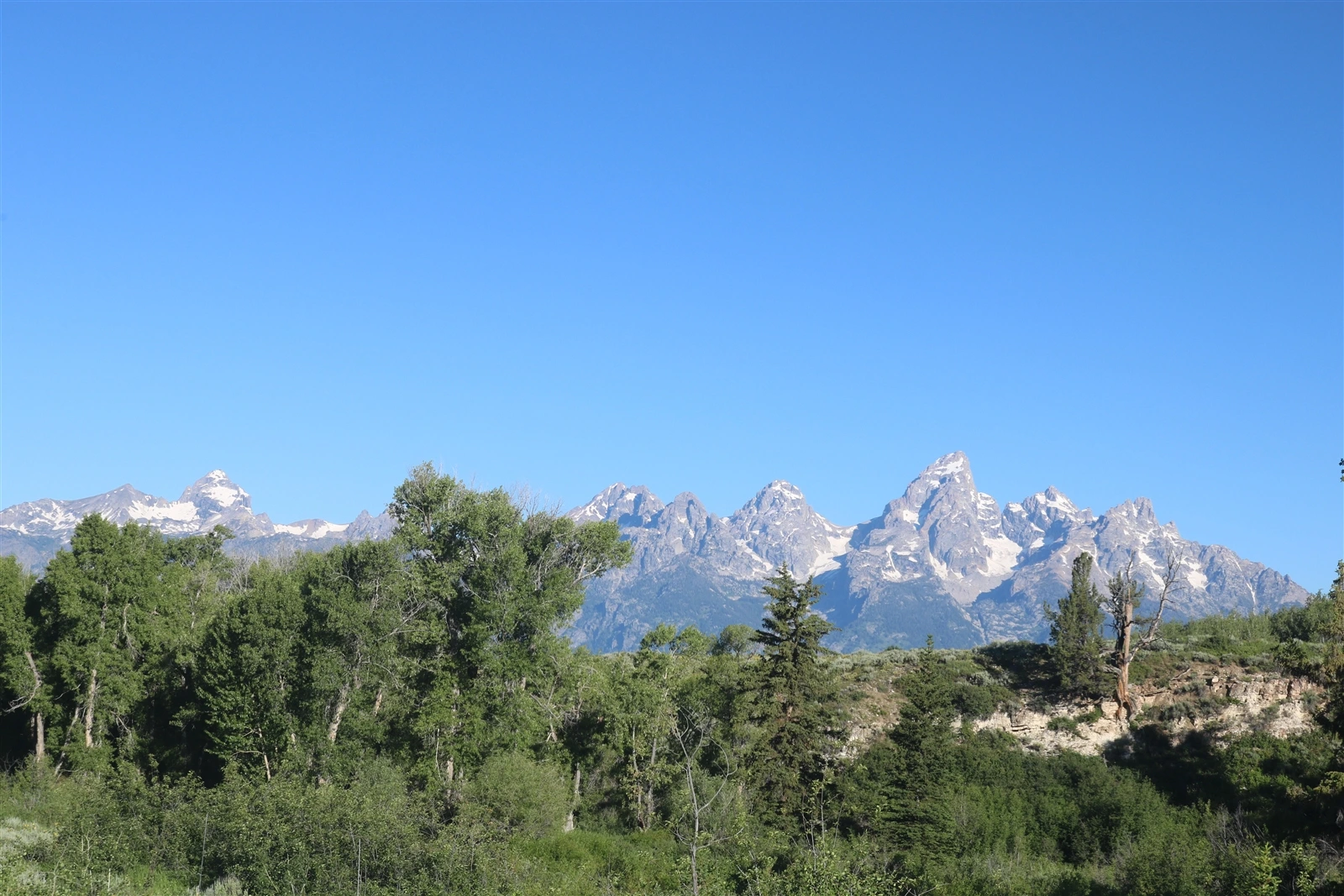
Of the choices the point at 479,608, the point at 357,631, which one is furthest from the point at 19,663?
the point at 479,608

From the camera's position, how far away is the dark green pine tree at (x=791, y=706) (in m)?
44.8

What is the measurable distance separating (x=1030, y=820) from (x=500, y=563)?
92.6 feet

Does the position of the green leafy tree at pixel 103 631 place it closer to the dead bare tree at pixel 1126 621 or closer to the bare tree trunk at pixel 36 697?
the bare tree trunk at pixel 36 697

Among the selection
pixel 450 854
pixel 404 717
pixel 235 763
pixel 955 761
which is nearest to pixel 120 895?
pixel 450 854

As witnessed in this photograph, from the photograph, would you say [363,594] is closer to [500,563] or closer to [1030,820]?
[500,563]

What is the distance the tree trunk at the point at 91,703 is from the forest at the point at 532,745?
16cm

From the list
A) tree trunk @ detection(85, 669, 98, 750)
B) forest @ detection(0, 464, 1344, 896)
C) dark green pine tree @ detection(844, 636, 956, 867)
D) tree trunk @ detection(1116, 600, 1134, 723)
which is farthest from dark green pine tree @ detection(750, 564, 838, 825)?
tree trunk @ detection(85, 669, 98, 750)

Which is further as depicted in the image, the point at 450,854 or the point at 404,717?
the point at 404,717

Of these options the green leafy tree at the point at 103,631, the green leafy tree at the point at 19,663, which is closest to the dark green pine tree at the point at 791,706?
the green leafy tree at the point at 103,631

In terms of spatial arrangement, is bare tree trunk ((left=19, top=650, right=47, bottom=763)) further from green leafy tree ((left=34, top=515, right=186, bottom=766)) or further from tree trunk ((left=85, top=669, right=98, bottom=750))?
tree trunk ((left=85, top=669, right=98, bottom=750))

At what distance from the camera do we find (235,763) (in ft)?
157

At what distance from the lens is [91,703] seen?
5344cm

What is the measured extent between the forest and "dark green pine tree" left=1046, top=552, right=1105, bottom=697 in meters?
0.19

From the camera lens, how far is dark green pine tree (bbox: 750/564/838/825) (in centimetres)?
4481
